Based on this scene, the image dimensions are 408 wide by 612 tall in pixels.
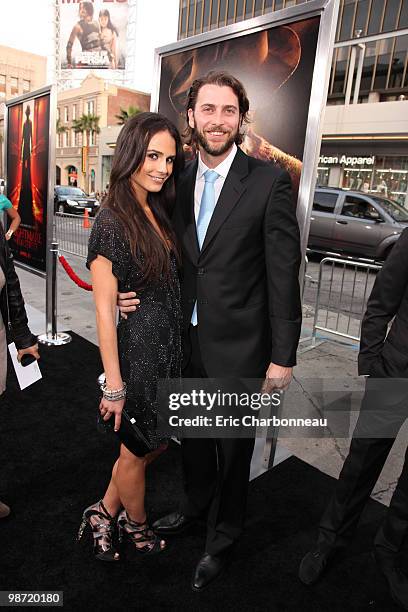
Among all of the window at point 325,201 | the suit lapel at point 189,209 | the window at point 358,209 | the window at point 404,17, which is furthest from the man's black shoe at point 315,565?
the window at point 404,17

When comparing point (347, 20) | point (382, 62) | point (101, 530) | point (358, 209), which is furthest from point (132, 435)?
point (347, 20)

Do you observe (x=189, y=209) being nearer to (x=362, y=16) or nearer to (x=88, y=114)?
(x=362, y=16)

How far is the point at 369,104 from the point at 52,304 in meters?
21.3

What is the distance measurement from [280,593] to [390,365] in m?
1.20

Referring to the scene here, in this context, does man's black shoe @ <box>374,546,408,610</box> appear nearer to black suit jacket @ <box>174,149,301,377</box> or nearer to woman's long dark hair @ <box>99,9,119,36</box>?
black suit jacket @ <box>174,149,301,377</box>

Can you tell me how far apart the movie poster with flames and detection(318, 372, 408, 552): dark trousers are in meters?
4.33

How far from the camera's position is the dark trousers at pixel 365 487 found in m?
2.06

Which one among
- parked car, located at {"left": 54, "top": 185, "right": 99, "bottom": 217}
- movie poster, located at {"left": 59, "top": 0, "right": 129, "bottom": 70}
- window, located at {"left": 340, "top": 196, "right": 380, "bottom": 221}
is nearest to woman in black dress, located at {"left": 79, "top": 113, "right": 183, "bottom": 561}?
window, located at {"left": 340, "top": 196, "right": 380, "bottom": 221}

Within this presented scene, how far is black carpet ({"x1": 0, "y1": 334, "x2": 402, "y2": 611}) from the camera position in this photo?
2092 millimetres

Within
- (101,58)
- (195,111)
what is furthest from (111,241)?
(101,58)

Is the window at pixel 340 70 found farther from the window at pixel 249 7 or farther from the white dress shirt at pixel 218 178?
the white dress shirt at pixel 218 178

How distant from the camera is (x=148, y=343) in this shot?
195 cm

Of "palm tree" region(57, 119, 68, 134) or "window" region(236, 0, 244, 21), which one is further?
"palm tree" region(57, 119, 68, 134)

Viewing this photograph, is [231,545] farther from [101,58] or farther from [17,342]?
[101,58]
